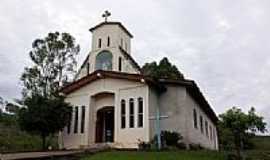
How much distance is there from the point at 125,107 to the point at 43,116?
4956mm

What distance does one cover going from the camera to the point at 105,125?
25438mm

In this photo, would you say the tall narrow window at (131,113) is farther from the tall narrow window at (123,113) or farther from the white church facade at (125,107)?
the tall narrow window at (123,113)

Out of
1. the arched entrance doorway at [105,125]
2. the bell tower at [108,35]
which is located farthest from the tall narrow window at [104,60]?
the arched entrance doorway at [105,125]

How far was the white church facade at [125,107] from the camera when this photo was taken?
22.6 metres

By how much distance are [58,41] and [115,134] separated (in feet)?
57.5

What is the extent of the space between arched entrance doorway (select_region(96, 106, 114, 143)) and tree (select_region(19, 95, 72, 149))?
267cm

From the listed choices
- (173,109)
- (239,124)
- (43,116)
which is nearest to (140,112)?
(173,109)

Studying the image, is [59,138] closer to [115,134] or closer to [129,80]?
[115,134]

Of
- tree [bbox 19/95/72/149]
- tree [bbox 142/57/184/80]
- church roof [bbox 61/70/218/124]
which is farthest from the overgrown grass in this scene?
tree [bbox 142/57/184/80]

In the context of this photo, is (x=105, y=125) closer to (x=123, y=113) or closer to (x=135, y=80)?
(x=123, y=113)

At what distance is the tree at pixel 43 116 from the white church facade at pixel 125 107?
2.03 metres

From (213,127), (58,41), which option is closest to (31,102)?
(58,41)

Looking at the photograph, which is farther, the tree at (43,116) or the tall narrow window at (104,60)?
the tall narrow window at (104,60)

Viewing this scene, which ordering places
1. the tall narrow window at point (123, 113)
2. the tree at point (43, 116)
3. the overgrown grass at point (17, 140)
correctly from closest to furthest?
the tree at point (43, 116) < the tall narrow window at point (123, 113) < the overgrown grass at point (17, 140)
